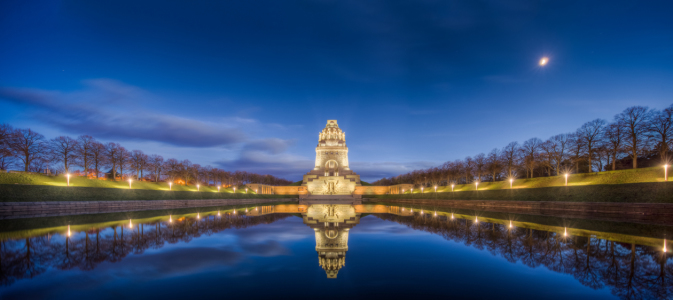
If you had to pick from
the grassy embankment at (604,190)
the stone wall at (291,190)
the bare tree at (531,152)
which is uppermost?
the bare tree at (531,152)

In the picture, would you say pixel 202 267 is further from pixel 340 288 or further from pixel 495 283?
pixel 495 283

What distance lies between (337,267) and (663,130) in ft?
120

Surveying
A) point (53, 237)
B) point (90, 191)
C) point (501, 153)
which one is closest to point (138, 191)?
point (90, 191)

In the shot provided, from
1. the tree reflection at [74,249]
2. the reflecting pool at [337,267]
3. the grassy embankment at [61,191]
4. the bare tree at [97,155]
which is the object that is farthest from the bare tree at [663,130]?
the bare tree at [97,155]

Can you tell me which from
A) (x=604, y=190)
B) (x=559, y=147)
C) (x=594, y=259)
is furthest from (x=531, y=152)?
(x=594, y=259)

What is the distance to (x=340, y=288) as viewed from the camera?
208 inches

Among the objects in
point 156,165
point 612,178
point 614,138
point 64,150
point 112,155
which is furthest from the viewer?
point 156,165

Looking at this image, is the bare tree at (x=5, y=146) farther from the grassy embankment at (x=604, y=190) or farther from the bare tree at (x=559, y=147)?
the bare tree at (x=559, y=147)

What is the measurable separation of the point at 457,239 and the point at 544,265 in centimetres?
378

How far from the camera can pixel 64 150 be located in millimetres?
37312

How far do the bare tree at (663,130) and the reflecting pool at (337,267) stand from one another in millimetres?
24325

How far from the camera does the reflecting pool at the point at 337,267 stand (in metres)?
5.14

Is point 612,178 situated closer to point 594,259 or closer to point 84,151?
point 594,259

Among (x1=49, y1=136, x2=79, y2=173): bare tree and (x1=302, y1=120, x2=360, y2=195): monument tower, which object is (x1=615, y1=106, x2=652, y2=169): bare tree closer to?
(x1=302, y1=120, x2=360, y2=195): monument tower
